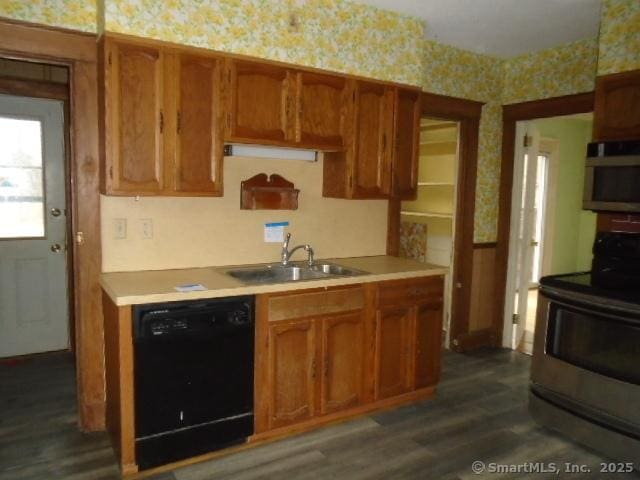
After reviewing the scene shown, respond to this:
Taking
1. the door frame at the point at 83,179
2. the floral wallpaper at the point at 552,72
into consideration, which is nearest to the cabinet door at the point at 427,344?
the door frame at the point at 83,179

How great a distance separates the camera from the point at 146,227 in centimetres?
283

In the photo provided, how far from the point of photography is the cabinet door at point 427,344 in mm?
3188

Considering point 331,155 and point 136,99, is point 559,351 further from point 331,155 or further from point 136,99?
point 136,99

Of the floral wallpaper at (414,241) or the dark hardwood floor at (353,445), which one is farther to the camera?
the floral wallpaper at (414,241)

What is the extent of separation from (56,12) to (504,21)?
9.31 ft

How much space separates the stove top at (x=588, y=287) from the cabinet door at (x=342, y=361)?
1166mm

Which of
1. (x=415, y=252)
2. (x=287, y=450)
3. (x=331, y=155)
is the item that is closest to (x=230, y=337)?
(x=287, y=450)

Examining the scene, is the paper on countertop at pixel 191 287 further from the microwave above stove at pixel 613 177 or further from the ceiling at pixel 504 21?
the microwave above stove at pixel 613 177

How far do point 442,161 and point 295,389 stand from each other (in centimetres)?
313

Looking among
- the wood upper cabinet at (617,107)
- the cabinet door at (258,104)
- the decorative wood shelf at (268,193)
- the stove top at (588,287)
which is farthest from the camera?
the decorative wood shelf at (268,193)

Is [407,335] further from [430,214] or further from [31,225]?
[31,225]

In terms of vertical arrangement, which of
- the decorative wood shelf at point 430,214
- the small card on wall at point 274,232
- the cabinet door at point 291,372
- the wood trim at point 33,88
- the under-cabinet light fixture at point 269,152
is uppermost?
the wood trim at point 33,88

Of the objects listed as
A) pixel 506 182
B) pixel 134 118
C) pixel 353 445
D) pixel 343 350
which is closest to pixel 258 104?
pixel 134 118

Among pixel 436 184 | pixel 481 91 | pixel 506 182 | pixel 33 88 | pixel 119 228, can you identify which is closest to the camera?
pixel 119 228
